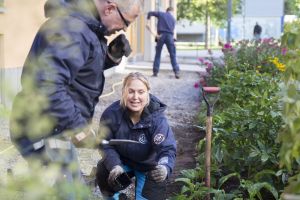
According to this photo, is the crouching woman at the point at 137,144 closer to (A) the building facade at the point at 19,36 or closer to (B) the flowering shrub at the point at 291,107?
(A) the building facade at the point at 19,36

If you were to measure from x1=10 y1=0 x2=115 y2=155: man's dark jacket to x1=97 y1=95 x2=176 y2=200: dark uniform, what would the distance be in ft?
3.99

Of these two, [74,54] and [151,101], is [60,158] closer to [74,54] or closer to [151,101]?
[74,54]

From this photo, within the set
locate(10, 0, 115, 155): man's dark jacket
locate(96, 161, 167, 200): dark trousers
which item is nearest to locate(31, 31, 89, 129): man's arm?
locate(10, 0, 115, 155): man's dark jacket

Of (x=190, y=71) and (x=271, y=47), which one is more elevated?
(x=271, y=47)

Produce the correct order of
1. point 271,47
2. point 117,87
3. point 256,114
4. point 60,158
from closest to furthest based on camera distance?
point 60,158 < point 256,114 < point 271,47 < point 117,87

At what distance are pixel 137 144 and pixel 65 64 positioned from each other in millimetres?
1665

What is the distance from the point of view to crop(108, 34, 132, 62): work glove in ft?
10.1

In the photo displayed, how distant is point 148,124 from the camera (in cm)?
393

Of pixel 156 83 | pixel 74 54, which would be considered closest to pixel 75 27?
pixel 74 54

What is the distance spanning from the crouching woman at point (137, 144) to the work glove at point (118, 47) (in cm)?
81

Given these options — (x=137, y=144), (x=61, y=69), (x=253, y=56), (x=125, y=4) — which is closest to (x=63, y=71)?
(x=61, y=69)

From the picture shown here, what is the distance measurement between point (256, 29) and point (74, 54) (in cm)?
2054

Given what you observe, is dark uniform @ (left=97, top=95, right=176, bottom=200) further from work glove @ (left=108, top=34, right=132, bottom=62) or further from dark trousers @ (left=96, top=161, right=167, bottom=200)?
work glove @ (left=108, top=34, right=132, bottom=62)

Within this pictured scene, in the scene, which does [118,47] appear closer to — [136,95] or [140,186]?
[136,95]
